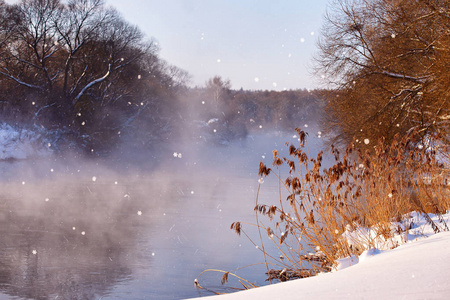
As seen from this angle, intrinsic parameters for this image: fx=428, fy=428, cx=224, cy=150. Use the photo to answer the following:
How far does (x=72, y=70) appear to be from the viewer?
3328cm

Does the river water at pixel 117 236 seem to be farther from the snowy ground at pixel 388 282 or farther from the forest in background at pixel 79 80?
the forest in background at pixel 79 80

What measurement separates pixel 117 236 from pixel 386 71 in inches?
416

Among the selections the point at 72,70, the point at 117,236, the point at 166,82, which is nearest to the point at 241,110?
the point at 166,82

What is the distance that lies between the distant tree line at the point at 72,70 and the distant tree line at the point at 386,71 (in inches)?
774

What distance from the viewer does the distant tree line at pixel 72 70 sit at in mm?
29031

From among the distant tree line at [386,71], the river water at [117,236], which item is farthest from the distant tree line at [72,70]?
the distant tree line at [386,71]

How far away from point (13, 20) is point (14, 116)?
688 centimetres

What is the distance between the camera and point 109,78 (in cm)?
3425

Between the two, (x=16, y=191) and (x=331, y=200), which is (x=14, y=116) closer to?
(x=16, y=191)

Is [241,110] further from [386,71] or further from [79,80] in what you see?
[386,71]

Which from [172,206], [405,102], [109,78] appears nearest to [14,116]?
[109,78]

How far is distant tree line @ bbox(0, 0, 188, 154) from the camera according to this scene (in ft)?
95.2

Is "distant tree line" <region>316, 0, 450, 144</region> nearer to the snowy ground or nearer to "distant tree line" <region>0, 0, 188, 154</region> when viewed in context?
the snowy ground

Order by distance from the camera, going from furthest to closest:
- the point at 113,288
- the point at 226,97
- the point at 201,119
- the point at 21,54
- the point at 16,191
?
1. the point at 226,97
2. the point at 201,119
3. the point at 21,54
4. the point at 16,191
5. the point at 113,288
